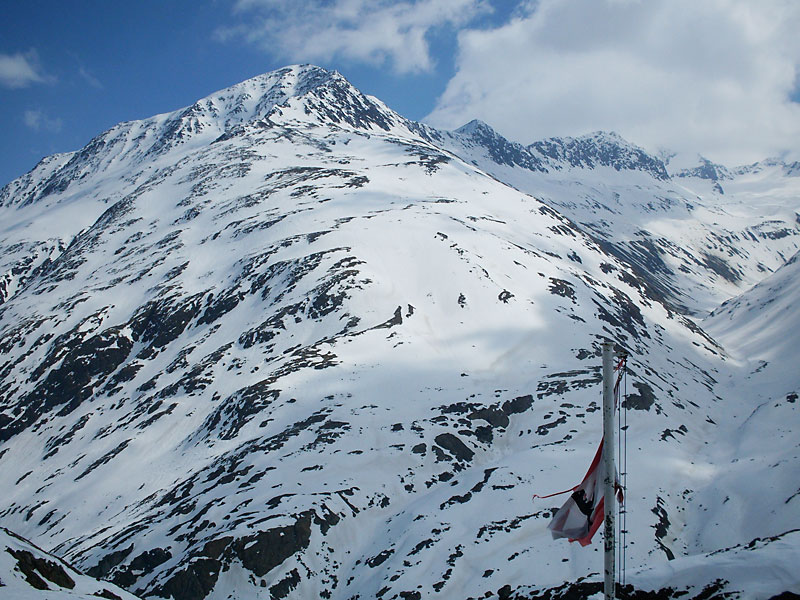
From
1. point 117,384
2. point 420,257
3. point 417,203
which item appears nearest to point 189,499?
point 117,384

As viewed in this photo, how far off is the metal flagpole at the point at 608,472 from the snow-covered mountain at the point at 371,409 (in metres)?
4.93

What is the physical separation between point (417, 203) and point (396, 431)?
257ft

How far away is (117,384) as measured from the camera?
82438mm

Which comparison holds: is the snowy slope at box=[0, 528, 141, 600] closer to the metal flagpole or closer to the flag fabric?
the flag fabric

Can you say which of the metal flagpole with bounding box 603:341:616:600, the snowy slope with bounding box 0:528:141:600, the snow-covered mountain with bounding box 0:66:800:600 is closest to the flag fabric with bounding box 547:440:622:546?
the metal flagpole with bounding box 603:341:616:600

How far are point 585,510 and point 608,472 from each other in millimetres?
1599

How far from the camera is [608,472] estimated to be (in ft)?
38.1

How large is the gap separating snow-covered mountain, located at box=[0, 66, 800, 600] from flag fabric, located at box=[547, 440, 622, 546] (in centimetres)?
484

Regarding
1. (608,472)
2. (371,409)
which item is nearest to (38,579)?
→ (608,472)

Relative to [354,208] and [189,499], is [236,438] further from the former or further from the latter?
[354,208]

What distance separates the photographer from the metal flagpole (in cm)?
1144

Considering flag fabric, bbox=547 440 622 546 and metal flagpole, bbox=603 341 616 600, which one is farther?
flag fabric, bbox=547 440 622 546

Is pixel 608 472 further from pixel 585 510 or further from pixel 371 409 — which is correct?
pixel 371 409

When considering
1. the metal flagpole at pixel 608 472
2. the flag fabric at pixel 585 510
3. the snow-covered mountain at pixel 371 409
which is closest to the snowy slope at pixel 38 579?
the flag fabric at pixel 585 510
